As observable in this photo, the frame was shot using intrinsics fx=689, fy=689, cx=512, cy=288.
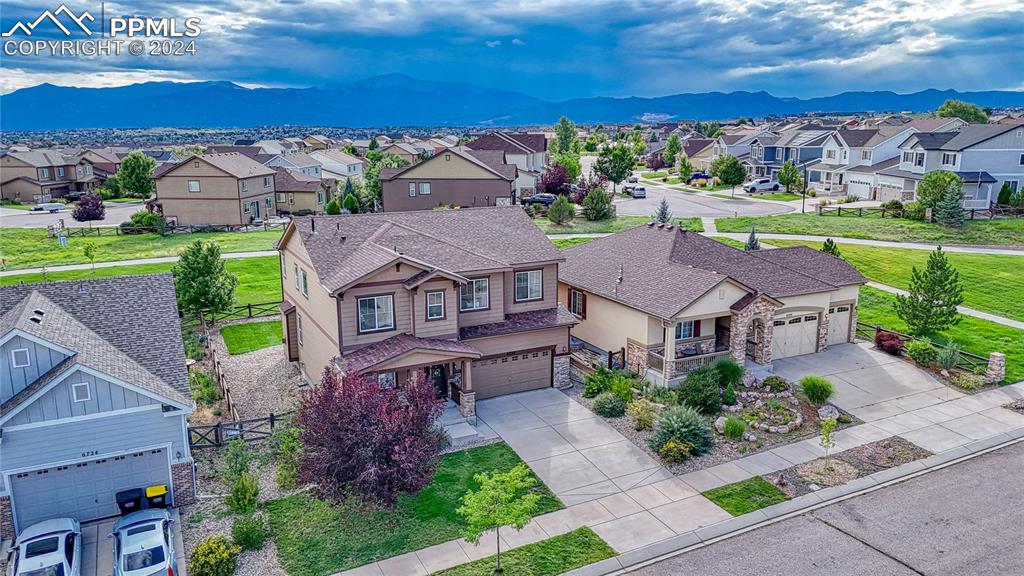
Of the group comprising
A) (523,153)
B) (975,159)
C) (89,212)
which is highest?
(523,153)

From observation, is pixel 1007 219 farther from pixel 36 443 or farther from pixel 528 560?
pixel 36 443

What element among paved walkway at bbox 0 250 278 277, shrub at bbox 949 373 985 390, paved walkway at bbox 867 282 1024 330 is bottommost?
shrub at bbox 949 373 985 390

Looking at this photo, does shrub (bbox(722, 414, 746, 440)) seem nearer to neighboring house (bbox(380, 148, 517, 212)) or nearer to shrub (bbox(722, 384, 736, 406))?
shrub (bbox(722, 384, 736, 406))

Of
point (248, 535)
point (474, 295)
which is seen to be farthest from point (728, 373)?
point (248, 535)

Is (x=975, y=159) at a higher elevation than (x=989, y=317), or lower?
higher

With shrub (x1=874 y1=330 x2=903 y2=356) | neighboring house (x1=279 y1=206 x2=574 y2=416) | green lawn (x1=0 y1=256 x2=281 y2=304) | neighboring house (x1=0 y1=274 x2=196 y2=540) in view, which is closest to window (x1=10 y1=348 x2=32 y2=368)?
neighboring house (x1=0 y1=274 x2=196 y2=540)

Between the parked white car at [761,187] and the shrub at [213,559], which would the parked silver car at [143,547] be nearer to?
the shrub at [213,559]

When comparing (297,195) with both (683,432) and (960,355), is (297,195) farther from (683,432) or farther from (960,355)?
(960,355)
